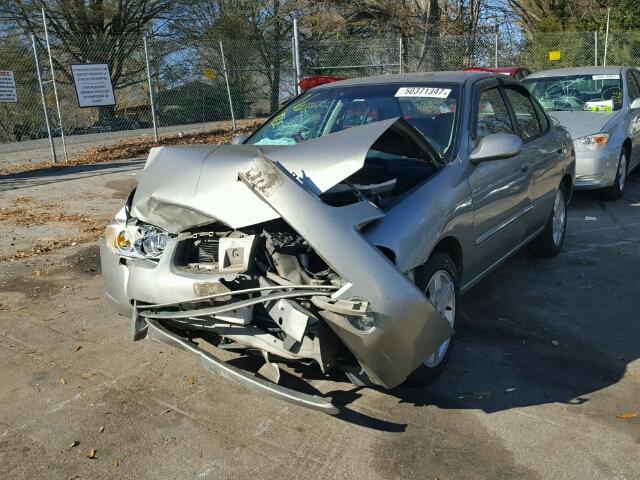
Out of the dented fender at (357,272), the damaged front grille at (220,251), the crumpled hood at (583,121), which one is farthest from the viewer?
the crumpled hood at (583,121)

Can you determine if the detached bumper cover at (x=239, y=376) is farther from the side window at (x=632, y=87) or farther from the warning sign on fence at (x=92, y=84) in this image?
the warning sign on fence at (x=92, y=84)

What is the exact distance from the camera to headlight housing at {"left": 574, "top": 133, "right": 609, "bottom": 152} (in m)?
8.04

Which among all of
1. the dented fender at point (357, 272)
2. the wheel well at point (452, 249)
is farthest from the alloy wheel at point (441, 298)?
the dented fender at point (357, 272)

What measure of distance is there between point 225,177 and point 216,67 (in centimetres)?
1634

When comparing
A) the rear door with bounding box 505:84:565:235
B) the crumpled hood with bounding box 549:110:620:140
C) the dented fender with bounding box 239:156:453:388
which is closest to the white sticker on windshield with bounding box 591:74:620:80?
the crumpled hood with bounding box 549:110:620:140

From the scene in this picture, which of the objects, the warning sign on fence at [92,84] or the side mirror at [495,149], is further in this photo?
the warning sign on fence at [92,84]

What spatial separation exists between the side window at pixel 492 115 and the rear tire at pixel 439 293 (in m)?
1.14

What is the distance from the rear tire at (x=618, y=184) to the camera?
845 centimetres

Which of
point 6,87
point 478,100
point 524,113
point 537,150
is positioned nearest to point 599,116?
point 524,113

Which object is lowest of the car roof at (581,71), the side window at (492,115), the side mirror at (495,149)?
the side mirror at (495,149)

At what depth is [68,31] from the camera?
66.9ft

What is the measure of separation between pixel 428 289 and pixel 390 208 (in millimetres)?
569

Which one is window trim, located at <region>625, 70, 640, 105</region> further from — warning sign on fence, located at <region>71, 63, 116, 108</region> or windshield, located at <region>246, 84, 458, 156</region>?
warning sign on fence, located at <region>71, 63, 116, 108</region>

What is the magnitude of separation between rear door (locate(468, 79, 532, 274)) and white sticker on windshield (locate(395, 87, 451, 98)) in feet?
0.76
